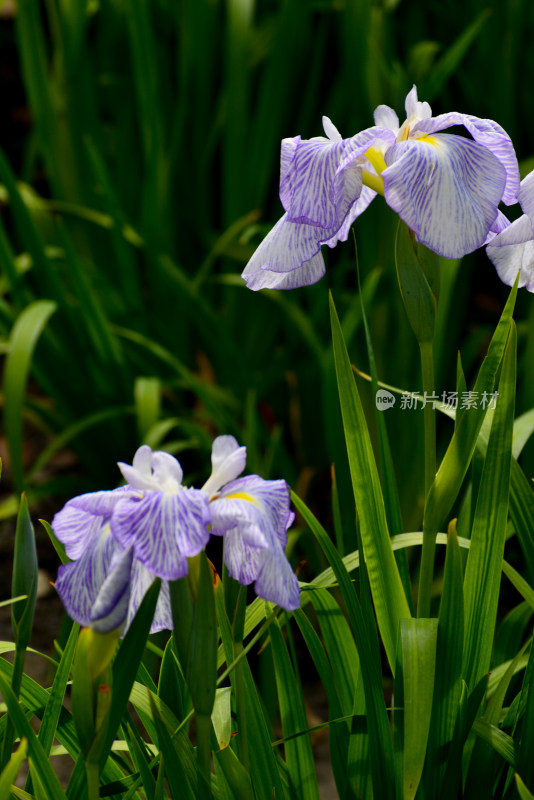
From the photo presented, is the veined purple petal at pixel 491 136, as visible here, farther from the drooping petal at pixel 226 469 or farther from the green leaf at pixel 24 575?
the green leaf at pixel 24 575

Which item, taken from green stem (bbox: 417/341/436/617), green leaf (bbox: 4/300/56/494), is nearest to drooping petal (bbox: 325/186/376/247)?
green stem (bbox: 417/341/436/617)

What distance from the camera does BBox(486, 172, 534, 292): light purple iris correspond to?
0.59 m

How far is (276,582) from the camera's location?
49 cm

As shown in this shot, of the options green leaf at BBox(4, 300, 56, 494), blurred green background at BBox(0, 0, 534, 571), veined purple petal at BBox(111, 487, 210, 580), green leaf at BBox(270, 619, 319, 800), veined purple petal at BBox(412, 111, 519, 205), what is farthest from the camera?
blurred green background at BBox(0, 0, 534, 571)

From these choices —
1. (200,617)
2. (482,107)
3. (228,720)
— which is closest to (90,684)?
(200,617)

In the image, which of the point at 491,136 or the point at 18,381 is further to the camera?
the point at 18,381

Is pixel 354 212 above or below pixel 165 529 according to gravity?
above

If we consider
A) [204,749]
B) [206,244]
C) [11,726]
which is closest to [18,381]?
[206,244]

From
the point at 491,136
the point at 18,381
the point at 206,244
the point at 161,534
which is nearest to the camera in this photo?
the point at 161,534

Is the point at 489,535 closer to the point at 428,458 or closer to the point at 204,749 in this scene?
the point at 428,458

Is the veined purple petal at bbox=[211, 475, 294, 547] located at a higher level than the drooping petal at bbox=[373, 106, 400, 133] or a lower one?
lower

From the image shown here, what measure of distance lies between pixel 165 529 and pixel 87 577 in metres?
0.08

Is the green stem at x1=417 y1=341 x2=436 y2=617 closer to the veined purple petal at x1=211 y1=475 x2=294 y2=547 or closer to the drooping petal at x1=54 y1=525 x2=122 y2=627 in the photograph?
the veined purple petal at x1=211 y1=475 x2=294 y2=547

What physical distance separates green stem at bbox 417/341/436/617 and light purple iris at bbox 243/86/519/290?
0.31 ft
